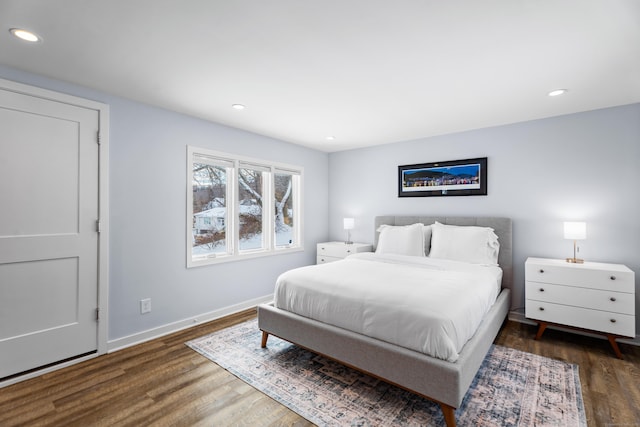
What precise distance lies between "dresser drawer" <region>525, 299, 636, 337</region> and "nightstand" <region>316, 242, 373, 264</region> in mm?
2126

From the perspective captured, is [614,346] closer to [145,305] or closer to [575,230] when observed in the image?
[575,230]

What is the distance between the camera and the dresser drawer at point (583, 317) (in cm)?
256

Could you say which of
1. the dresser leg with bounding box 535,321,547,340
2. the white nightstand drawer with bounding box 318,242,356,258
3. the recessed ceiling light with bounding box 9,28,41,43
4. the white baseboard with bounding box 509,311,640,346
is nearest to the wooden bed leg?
the dresser leg with bounding box 535,321,547,340

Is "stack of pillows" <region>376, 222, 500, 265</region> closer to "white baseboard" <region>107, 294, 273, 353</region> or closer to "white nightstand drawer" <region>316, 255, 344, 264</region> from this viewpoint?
"white nightstand drawer" <region>316, 255, 344, 264</region>

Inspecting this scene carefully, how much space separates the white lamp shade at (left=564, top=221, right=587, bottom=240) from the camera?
2.87m

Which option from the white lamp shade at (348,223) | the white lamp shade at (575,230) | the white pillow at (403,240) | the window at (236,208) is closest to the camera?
the white lamp shade at (575,230)

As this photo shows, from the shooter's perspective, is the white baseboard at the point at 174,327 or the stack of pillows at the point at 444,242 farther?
the stack of pillows at the point at 444,242

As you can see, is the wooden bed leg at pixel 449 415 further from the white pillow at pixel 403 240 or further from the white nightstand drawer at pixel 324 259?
the white nightstand drawer at pixel 324 259

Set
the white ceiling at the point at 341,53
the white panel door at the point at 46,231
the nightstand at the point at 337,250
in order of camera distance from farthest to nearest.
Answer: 1. the nightstand at the point at 337,250
2. the white panel door at the point at 46,231
3. the white ceiling at the point at 341,53

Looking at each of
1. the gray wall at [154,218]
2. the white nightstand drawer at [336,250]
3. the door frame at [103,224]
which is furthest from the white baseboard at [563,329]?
the door frame at [103,224]

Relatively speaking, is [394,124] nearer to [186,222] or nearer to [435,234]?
[435,234]

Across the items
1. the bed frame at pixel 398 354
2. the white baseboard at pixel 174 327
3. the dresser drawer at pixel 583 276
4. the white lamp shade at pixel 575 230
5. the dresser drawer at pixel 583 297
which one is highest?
the white lamp shade at pixel 575 230

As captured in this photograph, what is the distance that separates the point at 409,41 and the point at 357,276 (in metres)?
1.82

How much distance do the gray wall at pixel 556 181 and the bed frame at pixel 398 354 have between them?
103 cm
